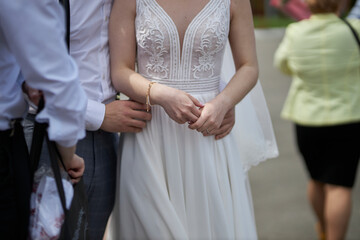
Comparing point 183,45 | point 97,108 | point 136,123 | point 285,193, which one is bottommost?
point 285,193

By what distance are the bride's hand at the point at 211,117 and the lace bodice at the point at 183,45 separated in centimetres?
17

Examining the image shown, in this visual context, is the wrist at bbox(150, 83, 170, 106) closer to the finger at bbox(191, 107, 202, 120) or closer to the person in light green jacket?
the finger at bbox(191, 107, 202, 120)

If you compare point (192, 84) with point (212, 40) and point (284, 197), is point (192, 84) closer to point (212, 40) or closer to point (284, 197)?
point (212, 40)

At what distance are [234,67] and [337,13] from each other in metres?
1.45

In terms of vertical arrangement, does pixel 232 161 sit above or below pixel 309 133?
above

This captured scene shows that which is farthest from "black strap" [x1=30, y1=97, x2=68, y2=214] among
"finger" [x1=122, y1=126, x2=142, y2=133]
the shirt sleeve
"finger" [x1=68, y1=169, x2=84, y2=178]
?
the shirt sleeve

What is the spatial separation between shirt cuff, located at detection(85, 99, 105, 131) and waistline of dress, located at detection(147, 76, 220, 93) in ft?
0.92

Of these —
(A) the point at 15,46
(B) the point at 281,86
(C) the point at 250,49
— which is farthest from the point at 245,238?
→ (B) the point at 281,86

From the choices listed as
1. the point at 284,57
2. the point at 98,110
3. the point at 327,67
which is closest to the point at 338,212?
the point at 327,67

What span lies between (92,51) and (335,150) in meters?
2.24

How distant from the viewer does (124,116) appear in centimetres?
237

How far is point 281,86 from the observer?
9.80 meters

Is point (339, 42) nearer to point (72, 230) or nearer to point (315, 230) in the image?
point (315, 230)

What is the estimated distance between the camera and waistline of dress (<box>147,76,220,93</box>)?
2445 mm
